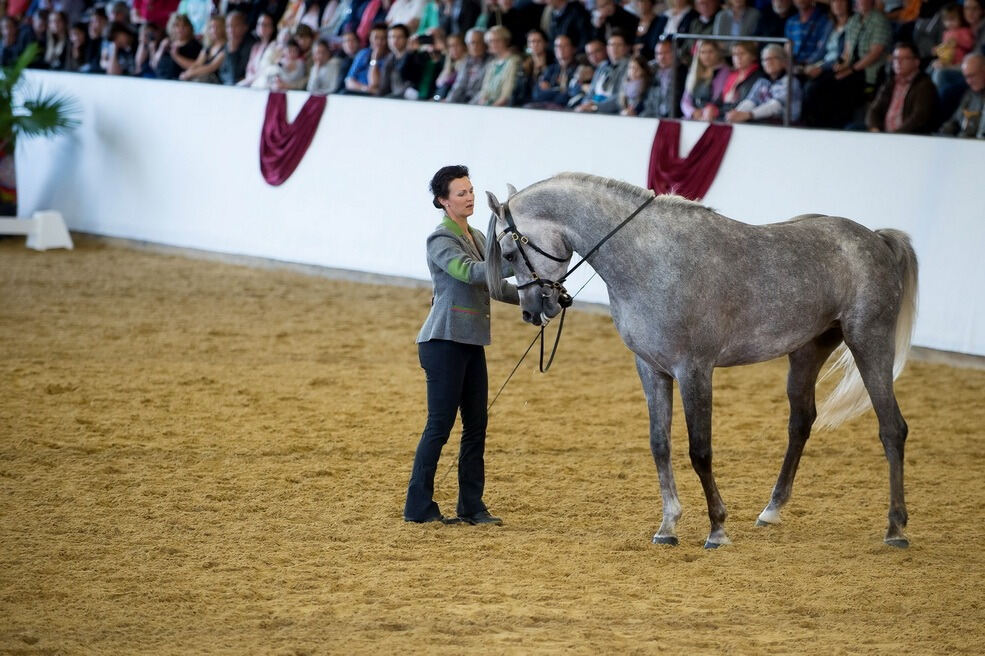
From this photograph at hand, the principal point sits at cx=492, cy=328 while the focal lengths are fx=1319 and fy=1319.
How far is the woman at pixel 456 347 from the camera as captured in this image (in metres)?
5.89

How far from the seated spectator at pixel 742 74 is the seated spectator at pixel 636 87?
886 millimetres

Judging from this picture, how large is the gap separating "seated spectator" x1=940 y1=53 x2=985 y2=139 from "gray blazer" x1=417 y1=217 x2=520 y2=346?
5854 mm

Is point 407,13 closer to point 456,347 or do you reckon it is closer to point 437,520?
point 456,347

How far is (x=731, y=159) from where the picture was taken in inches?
444

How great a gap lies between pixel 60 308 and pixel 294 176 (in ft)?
11.0

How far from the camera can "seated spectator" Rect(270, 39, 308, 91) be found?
15.2 m

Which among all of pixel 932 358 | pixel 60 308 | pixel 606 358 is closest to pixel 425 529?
pixel 606 358

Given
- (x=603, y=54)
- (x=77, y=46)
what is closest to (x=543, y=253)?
(x=603, y=54)

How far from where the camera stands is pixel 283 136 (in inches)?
567

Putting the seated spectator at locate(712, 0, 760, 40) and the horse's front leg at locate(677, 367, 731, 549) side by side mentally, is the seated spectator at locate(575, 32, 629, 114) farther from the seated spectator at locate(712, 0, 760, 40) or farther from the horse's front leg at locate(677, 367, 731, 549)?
the horse's front leg at locate(677, 367, 731, 549)

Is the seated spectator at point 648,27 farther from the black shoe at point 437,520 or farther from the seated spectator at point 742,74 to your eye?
the black shoe at point 437,520

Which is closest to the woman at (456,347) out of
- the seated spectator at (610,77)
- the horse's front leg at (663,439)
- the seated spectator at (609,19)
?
the horse's front leg at (663,439)

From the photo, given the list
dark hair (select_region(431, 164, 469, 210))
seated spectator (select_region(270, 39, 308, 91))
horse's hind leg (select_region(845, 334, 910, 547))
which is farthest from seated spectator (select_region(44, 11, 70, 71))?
horse's hind leg (select_region(845, 334, 910, 547))

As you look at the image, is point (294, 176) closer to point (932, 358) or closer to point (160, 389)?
point (160, 389)
